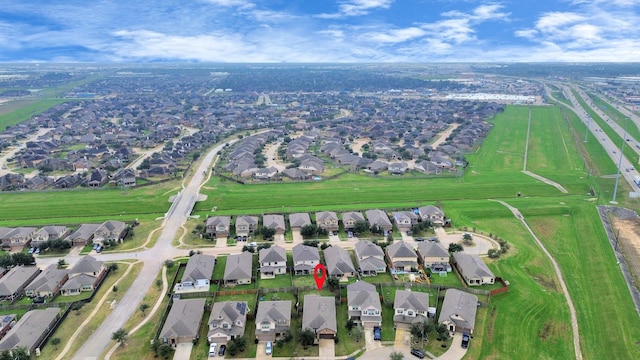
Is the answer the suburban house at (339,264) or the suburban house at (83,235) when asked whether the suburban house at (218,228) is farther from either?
the suburban house at (339,264)

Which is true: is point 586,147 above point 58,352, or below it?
above

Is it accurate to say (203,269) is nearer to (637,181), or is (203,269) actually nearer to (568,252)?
(568,252)

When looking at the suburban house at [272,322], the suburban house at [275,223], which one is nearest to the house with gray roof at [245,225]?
the suburban house at [275,223]

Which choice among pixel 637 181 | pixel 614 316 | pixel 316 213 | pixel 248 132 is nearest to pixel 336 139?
pixel 248 132

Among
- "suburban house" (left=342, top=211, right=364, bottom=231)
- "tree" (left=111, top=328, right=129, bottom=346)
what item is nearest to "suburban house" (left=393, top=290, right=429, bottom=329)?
"suburban house" (left=342, top=211, right=364, bottom=231)

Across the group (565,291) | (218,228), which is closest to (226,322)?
(218,228)
